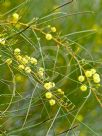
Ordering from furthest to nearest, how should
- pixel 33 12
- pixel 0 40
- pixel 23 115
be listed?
pixel 33 12, pixel 23 115, pixel 0 40

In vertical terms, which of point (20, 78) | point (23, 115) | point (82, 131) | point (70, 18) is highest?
point (70, 18)

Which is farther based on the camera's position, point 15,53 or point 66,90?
point 66,90

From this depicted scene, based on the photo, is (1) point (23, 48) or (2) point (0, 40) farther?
(1) point (23, 48)

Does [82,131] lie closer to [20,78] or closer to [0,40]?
[20,78]

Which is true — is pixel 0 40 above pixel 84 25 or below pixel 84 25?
below

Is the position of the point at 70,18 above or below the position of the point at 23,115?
above

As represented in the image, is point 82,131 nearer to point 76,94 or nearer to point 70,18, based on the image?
point 76,94

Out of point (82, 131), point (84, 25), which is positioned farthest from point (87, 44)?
point (82, 131)

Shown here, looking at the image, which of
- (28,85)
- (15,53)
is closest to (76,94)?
(28,85)

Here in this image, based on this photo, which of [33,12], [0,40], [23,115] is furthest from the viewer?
[33,12]
